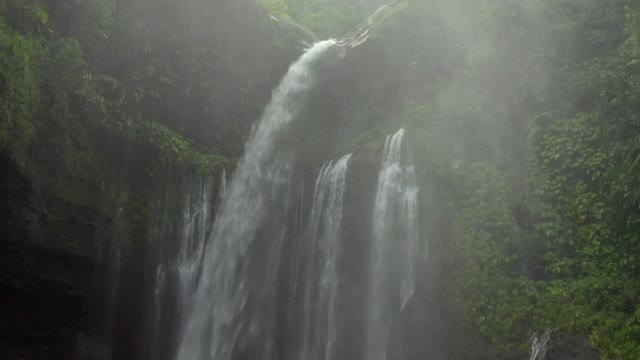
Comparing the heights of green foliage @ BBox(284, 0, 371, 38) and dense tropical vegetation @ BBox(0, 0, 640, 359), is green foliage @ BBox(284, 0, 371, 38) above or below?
above

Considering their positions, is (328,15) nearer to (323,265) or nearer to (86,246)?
(323,265)

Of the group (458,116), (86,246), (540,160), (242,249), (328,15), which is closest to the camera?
(540,160)

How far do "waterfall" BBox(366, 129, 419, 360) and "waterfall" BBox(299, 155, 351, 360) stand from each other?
1.26 m

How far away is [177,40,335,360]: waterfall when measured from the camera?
16516mm

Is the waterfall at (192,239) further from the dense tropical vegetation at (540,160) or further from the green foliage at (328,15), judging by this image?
the green foliage at (328,15)

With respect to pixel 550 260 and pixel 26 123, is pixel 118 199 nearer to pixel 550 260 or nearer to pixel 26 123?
pixel 26 123

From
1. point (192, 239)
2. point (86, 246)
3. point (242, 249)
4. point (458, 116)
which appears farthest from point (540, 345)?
point (86, 246)

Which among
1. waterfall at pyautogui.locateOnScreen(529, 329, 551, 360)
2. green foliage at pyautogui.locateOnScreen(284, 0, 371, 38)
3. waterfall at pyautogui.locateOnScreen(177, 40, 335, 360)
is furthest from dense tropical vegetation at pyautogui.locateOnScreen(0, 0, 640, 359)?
green foliage at pyautogui.locateOnScreen(284, 0, 371, 38)

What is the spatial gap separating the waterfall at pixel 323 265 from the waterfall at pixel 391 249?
1.26m

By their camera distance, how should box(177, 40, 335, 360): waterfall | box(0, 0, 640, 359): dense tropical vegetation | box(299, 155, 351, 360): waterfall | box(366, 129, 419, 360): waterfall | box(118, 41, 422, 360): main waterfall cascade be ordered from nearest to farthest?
box(0, 0, 640, 359): dense tropical vegetation
box(366, 129, 419, 360): waterfall
box(118, 41, 422, 360): main waterfall cascade
box(299, 155, 351, 360): waterfall
box(177, 40, 335, 360): waterfall

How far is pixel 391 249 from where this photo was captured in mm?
13914

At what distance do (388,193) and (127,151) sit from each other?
30.7 feet

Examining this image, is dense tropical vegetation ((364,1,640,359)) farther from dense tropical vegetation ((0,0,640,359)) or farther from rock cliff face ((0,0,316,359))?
rock cliff face ((0,0,316,359))

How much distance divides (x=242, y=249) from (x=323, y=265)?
362cm
